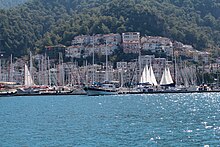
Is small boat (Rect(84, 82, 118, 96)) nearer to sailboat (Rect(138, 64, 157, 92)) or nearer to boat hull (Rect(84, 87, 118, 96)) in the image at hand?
boat hull (Rect(84, 87, 118, 96))

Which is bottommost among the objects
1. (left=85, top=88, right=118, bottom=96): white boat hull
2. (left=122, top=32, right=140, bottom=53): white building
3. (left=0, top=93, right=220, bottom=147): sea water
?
(left=0, top=93, right=220, bottom=147): sea water

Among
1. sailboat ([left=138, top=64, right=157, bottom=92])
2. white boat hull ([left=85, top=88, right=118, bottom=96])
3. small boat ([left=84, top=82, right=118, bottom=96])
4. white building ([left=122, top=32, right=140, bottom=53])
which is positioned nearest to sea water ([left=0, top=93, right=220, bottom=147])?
white boat hull ([left=85, top=88, right=118, bottom=96])

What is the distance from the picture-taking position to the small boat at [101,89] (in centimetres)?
11269

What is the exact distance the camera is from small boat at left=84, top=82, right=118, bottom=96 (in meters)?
113

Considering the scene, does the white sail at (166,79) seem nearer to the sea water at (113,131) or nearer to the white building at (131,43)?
the white building at (131,43)

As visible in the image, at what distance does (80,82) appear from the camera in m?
150

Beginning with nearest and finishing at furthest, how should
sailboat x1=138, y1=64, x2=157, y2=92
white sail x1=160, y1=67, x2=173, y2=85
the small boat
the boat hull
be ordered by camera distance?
the boat hull → the small boat → sailboat x1=138, y1=64, x2=157, y2=92 → white sail x1=160, y1=67, x2=173, y2=85

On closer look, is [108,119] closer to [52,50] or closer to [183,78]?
[183,78]

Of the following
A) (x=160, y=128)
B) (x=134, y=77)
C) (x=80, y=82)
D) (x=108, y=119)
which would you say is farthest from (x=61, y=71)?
(x=160, y=128)

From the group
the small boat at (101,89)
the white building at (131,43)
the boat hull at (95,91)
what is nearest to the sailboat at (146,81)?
the small boat at (101,89)

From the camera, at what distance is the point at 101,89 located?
114000mm

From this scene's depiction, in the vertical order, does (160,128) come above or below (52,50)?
below

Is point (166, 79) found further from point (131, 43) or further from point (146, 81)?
point (131, 43)

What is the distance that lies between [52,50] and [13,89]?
2045 inches
